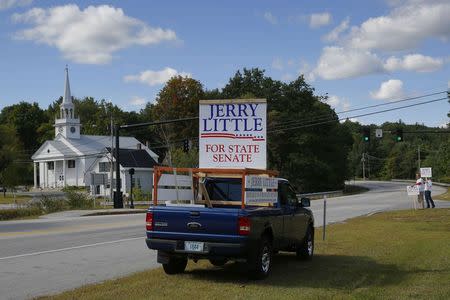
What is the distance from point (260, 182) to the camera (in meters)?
10.3

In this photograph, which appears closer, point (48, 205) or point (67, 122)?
point (48, 205)

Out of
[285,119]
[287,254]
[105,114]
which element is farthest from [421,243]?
[105,114]

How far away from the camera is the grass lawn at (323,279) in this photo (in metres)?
8.64

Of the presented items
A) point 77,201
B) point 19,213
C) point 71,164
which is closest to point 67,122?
point 71,164

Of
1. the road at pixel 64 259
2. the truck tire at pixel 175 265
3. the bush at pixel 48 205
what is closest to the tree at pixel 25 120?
the bush at pixel 48 205

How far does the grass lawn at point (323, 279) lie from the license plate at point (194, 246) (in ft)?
1.73

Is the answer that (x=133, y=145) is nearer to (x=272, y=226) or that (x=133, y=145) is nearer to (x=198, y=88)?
(x=198, y=88)

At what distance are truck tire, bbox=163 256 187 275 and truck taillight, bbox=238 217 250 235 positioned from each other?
4.89ft

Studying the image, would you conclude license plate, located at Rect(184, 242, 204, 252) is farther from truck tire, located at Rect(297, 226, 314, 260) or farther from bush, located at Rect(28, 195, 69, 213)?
bush, located at Rect(28, 195, 69, 213)

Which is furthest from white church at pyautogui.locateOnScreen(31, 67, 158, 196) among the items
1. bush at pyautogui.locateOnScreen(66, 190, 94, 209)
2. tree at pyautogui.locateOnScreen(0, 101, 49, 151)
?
bush at pyautogui.locateOnScreen(66, 190, 94, 209)

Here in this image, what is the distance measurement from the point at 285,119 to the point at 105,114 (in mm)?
53340

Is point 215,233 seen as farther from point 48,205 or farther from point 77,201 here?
point 77,201

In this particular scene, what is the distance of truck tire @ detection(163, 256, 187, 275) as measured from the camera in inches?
414

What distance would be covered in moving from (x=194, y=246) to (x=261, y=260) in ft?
3.79
